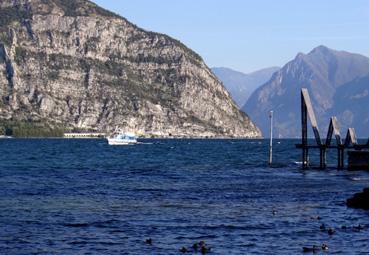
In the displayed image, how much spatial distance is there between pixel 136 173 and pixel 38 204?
145 feet

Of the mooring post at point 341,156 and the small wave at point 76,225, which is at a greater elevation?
the mooring post at point 341,156

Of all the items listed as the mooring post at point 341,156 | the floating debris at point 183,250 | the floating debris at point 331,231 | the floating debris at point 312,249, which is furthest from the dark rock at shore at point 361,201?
the mooring post at point 341,156

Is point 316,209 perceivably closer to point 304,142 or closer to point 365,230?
point 365,230

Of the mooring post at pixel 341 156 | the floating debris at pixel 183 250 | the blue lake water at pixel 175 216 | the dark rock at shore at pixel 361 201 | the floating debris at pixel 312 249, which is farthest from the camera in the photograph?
the mooring post at pixel 341 156

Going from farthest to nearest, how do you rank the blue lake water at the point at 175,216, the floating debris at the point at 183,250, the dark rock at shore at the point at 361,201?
the dark rock at shore at the point at 361,201 < the blue lake water at the point at 175,216 < the floating debris at the point at 183,250

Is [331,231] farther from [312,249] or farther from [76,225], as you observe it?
[76,225]

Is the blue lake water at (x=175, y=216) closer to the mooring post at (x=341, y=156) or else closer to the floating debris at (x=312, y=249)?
the floating debris at (x=312, y=249)

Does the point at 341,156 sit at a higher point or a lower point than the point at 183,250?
higher

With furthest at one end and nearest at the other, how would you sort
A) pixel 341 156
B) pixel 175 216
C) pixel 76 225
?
pixel 341 156 → pixel 175 216 → pixel 76 225

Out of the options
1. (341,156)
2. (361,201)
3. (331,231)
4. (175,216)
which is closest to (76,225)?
(175,216)

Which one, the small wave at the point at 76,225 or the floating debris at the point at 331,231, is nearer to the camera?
the floating debris at the point at 331,231

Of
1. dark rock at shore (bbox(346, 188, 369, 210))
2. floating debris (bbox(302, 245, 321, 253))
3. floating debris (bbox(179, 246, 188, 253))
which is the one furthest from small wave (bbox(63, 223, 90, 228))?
dark rock at shore (bbox(346, 188, 369, 210))

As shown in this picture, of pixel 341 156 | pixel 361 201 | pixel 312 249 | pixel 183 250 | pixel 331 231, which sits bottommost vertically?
pixel 183 250

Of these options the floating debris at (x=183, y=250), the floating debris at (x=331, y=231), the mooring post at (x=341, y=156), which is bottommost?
the floating debris at (x=183, y=250)
